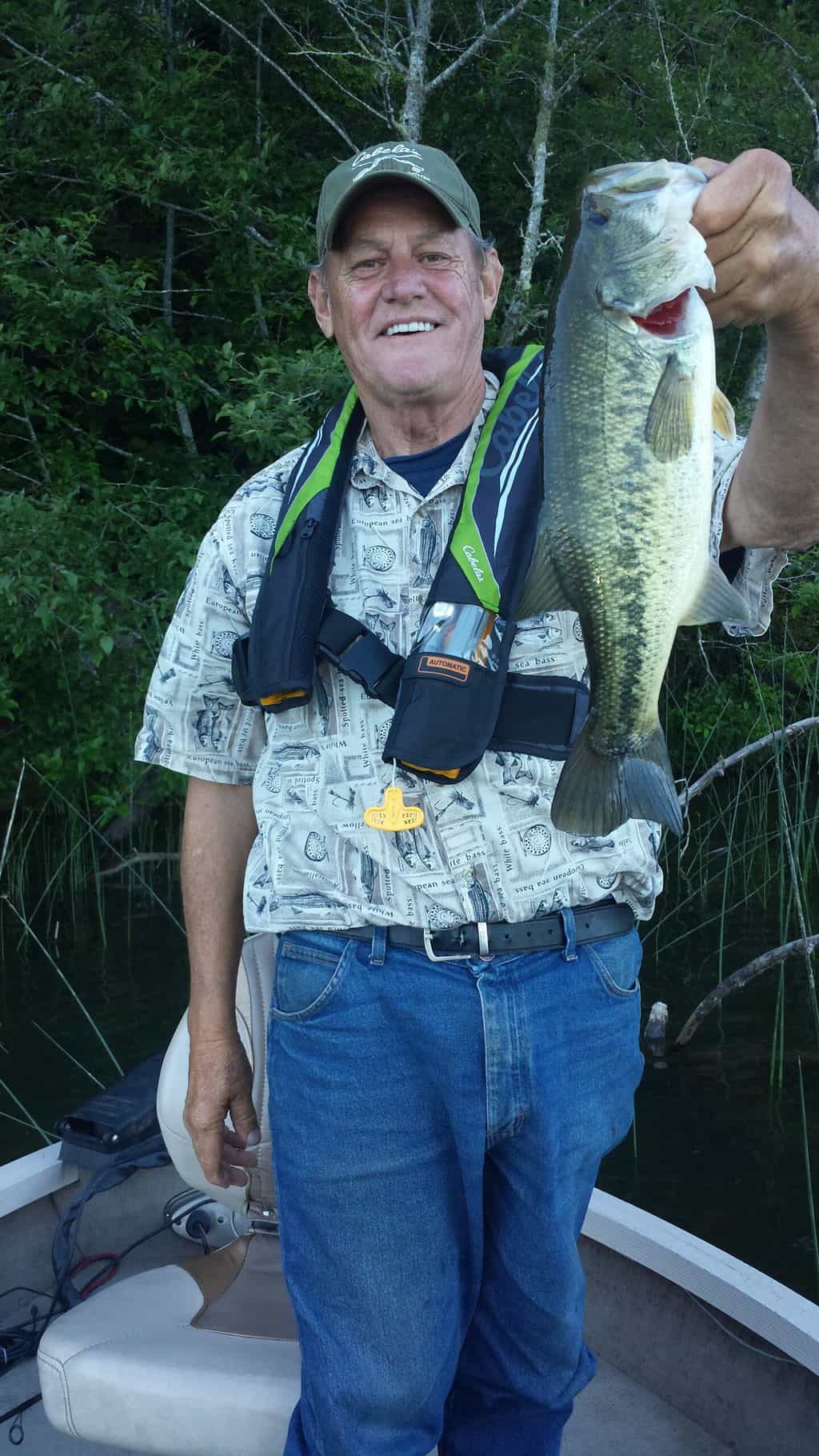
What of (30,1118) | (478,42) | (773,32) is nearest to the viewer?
(30,1118)

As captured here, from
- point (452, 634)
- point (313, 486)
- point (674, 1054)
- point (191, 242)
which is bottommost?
point (674, 1054)

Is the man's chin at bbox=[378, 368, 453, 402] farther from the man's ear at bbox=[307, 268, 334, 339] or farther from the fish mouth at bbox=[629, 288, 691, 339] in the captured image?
the fish mouth at bbox=[629, 288, 691, 339]

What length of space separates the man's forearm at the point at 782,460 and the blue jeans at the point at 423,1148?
0.70m

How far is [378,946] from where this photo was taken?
196 centimetres

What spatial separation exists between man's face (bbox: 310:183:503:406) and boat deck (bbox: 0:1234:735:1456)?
2500 millimetres

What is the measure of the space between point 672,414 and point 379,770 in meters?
0.76

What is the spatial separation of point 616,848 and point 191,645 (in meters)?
0.86

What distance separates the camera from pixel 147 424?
10.7 m

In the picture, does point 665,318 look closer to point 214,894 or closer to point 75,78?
point 214,894

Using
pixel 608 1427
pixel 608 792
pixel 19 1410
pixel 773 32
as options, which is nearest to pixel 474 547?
pixel 608 792

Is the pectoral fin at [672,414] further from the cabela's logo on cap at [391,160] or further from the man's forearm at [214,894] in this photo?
the man's forearm at [214,894]

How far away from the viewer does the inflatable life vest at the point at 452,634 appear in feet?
6.35

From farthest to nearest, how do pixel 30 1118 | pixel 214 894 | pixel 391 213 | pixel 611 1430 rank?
pixel 30 1118 → pixel 611 1430 → pixel 214 894 → pixel 391 213

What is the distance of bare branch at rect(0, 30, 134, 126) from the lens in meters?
9.16
